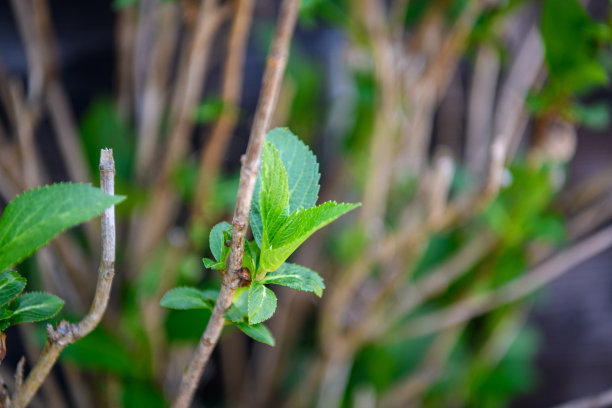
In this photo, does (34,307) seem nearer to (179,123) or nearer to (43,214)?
(43,214)

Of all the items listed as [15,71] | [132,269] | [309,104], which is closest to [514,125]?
[309,104]

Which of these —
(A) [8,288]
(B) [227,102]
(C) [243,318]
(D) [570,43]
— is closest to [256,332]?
(C) [243,318]

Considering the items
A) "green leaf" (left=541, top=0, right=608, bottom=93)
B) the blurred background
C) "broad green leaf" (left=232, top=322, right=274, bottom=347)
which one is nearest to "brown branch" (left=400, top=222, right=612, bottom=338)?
the blurred background

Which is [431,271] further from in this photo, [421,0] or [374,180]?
[421,0]

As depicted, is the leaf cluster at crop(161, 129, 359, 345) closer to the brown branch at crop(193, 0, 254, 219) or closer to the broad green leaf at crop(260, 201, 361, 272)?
the broad green leaf at crop(260, 201, 361, 272)

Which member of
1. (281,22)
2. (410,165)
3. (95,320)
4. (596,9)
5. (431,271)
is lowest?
(95,320)
